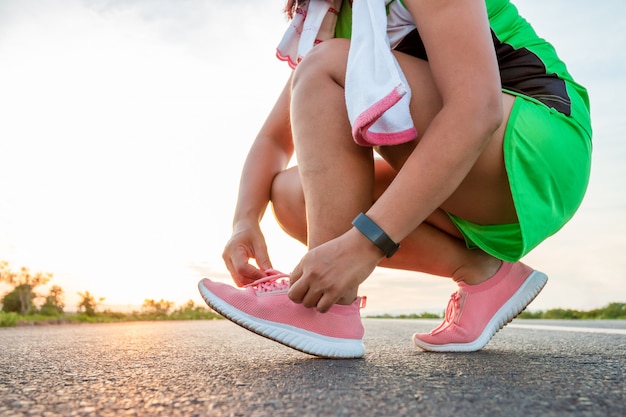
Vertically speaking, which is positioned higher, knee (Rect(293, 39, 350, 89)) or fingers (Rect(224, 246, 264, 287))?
knee (Rect(293, 39, 350, 89))

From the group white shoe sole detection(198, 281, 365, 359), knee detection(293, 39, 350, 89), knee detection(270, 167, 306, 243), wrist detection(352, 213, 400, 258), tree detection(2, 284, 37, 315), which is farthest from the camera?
tree detection(2, 284, 37, 315)

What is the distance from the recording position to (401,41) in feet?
5.60

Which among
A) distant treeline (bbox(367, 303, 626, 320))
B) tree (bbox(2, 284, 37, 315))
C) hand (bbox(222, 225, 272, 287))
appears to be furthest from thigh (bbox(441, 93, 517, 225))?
tree (bbox(2, 284, 37, 315))

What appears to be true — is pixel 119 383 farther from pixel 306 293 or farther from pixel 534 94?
pixel 534 94

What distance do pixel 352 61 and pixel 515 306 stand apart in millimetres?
946

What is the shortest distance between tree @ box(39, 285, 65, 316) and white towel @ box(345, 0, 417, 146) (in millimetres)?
8124

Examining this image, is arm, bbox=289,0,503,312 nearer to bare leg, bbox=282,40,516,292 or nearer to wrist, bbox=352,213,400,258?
wrist, bbox=352,213,400,258

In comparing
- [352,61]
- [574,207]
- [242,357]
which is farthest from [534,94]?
[242,357]

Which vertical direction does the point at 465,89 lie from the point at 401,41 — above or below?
below

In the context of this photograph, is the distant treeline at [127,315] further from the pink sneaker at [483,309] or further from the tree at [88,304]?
the pink sneaker at [483,309]

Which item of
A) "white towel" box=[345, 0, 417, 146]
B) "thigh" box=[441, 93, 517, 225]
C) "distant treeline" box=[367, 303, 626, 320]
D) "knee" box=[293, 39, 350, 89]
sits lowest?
"distant treeline" box=[367, 303, 626, 320]

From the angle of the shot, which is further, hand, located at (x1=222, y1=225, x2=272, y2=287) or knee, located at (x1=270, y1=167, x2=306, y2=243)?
knee, located at (x1=270, y1=167, x2=306, y2=243)

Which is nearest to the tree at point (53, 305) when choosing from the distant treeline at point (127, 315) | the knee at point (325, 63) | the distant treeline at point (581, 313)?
the distant treeline at point (127, 315)

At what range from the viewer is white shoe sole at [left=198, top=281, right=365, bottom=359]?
4.88ft
